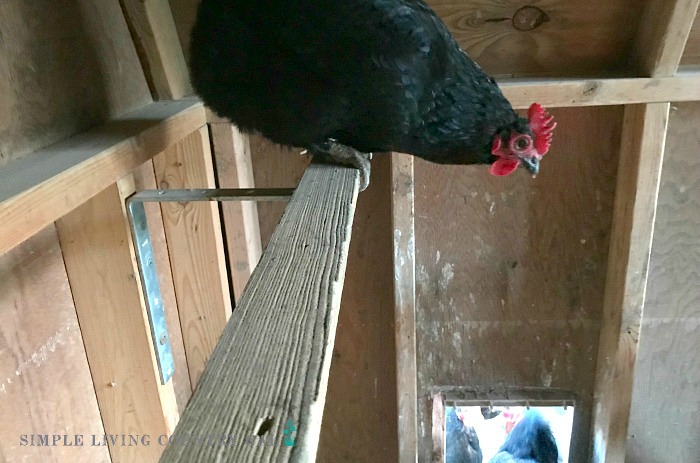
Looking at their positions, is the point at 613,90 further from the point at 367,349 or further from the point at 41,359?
the point at 41,359

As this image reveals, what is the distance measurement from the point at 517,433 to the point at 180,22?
5.25ft

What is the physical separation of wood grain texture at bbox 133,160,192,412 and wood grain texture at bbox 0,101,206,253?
215 mm

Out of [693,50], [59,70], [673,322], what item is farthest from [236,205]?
[673,322]

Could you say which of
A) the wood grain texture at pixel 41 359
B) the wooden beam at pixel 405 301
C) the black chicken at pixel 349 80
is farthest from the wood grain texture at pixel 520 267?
the wood grain texture at pixel 41 359

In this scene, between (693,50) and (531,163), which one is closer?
(531,163)

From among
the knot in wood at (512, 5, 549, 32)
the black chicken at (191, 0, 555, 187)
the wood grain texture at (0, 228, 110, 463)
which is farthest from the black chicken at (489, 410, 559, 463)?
the wood grain texture at (0, 228, 110, 463)

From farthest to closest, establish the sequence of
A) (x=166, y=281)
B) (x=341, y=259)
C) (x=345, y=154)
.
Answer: (x=166, y=281) → (x=345, y=154) → (x=341, y=259)

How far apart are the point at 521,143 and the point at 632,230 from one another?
0.50m

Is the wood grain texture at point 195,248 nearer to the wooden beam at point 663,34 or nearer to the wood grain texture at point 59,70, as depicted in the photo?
the wood grain texture at point 59,70

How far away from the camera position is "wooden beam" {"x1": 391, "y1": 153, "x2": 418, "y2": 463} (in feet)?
4.48

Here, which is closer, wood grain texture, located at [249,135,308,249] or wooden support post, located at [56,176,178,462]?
wooden support post, located at [56,176,178,462]

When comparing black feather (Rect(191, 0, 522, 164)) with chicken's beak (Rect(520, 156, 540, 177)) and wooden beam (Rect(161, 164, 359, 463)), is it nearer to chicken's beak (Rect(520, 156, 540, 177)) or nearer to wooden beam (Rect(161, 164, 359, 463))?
chicken's beak (Rect(520, 156, 540, 177))

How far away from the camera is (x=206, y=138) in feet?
4.36

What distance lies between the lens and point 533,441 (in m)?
1.76
